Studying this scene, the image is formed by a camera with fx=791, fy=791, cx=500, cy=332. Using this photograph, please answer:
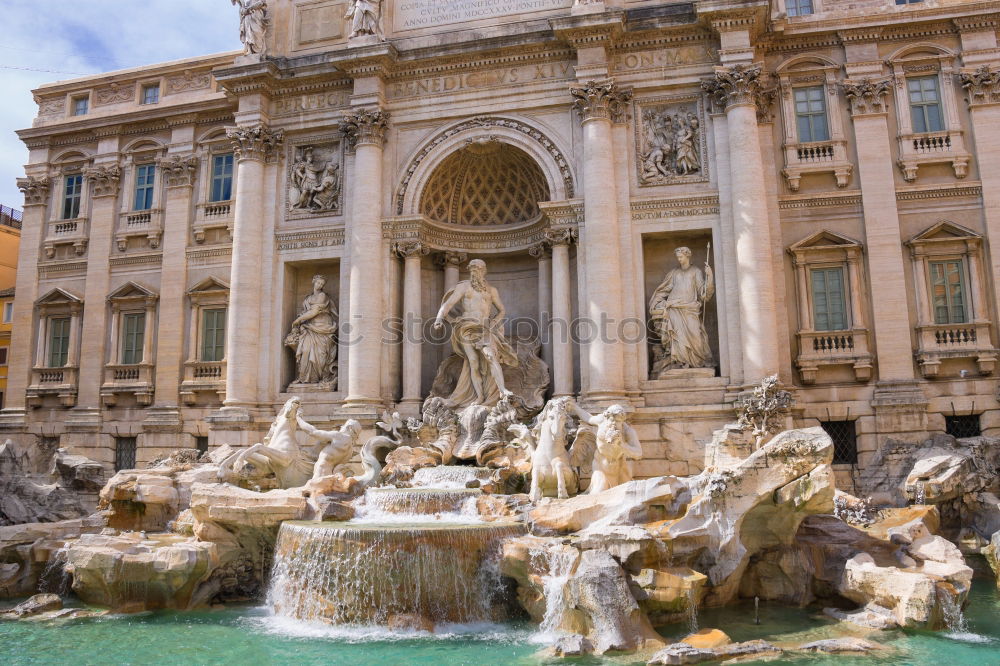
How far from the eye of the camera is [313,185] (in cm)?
2094

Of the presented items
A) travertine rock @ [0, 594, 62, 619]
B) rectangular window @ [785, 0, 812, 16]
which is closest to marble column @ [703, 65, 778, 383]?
rectangular window @ [785, 0, 812, 16]

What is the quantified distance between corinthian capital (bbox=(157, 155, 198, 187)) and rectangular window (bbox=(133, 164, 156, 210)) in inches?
29.2

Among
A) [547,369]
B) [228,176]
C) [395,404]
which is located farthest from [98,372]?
[547,369]

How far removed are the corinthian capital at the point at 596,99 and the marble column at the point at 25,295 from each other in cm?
1717

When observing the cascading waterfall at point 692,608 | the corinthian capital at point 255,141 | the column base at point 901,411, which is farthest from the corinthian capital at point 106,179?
the column base at point 901,411

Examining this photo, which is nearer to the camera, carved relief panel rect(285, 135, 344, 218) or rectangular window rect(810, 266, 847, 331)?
rectangular window rect(810, 266, 847, 331)

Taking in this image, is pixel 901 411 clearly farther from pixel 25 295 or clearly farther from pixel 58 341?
pixel 25 295

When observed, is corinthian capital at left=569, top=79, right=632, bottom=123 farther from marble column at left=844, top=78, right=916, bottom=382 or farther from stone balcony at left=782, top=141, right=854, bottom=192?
marble column at left=844, top=78, right=916, bottom=382

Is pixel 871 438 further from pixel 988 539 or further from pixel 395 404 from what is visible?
pixel 395 404

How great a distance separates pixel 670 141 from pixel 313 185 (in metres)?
9.26

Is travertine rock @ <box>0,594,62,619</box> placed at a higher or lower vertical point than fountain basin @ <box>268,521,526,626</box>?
lower

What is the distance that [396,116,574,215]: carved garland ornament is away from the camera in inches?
755

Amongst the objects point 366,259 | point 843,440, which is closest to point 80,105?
point 366,259

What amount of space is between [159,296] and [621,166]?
13694 mm
